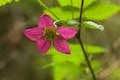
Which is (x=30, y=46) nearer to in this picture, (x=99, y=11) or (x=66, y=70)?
(x=66, y=70)

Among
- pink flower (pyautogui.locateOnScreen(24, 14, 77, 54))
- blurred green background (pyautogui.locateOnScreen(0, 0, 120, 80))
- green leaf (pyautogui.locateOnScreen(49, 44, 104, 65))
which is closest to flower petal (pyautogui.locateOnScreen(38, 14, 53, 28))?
pink flower (pyautogui.locateOnScreen(24, 14, 77, 54))

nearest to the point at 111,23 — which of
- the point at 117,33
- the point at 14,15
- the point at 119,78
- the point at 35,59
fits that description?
the point at 117,33

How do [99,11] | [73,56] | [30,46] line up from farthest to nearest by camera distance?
[30,46] < [73,56] < [99,11]

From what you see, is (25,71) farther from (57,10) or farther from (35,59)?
(57,10)

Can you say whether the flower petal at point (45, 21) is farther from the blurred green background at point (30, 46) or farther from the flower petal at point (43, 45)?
the blurred green background at point (30, 46)

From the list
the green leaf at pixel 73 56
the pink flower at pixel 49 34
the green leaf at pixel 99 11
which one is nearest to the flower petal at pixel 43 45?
the pink flower at pixel 49 34

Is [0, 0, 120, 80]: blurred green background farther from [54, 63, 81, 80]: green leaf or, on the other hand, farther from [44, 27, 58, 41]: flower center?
[44, 27, 58, 41]: flower center

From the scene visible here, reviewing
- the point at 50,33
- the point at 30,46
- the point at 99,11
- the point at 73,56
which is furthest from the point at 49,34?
the point at 30,46
